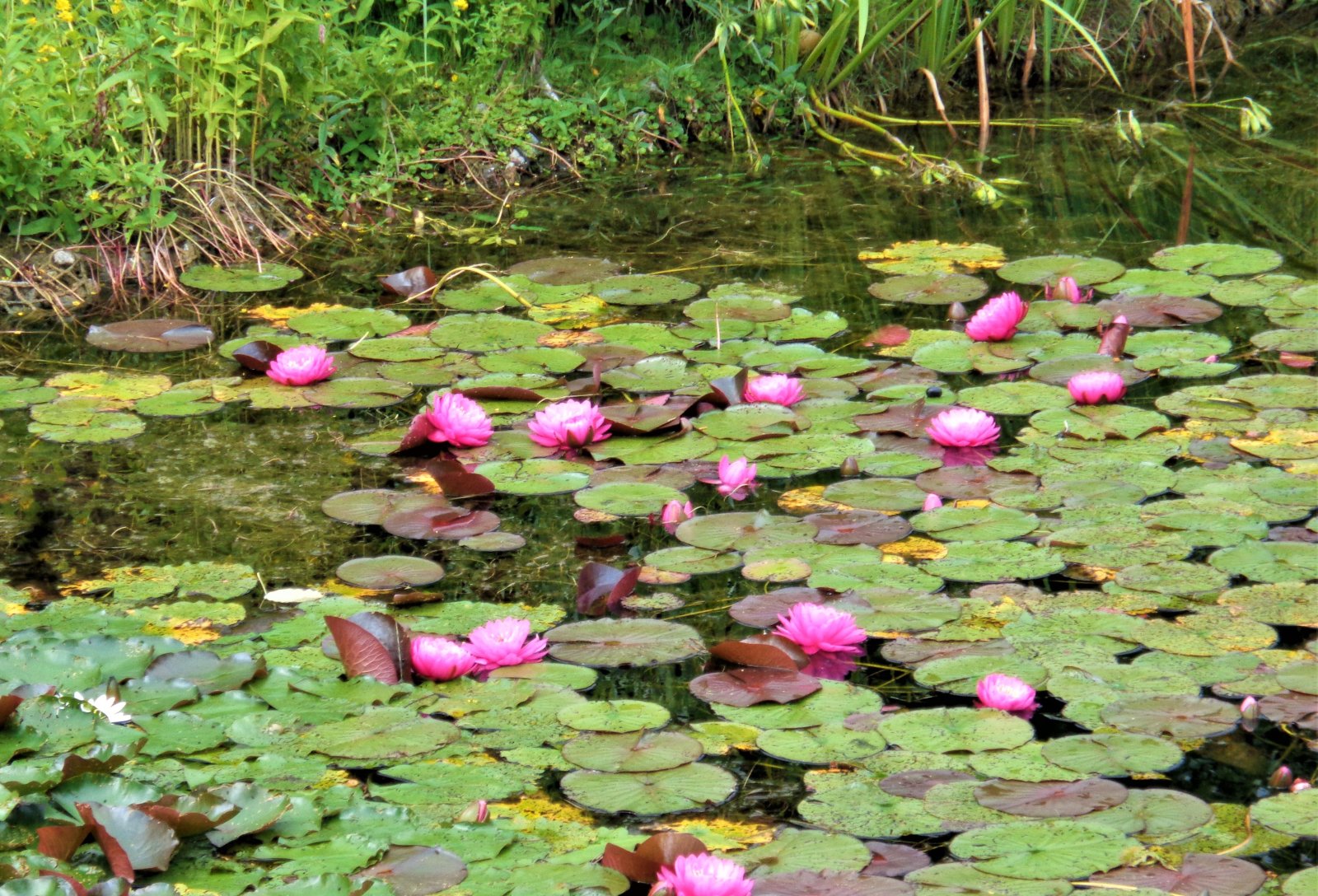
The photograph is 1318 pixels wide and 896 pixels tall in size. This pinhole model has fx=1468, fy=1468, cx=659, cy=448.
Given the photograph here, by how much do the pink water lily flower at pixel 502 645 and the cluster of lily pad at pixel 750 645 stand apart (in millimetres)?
28

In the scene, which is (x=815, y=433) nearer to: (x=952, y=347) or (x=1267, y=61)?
(x=952, y=347)

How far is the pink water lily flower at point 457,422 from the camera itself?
320 cm

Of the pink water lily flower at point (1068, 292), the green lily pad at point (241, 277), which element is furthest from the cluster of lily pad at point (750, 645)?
the green lily pad at point (241, 277)

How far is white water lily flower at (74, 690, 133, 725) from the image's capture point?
2.06 m

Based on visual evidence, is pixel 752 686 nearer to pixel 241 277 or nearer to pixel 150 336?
pixel 150 336

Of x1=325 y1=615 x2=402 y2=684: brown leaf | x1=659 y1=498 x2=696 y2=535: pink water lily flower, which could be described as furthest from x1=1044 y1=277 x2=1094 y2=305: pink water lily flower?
x1=325 y1=615 x2=402 y2=684: brown leaf

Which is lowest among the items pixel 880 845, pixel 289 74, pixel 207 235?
pixel 880 845

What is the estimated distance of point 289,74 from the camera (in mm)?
4688

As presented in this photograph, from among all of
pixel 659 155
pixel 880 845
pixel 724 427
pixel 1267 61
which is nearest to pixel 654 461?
pixel 724 427

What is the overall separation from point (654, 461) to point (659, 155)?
2.96 metres

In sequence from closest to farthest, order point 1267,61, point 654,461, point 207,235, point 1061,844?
point 1061,844 < point 654,461 < point 207,235 < point 1267,61

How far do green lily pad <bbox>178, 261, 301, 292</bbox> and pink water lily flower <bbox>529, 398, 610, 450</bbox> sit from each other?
151 cm

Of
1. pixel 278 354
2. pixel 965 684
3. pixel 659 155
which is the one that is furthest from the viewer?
pixel 659 155

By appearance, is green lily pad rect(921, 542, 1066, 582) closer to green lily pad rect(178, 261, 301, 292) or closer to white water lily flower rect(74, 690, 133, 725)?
white water lily flower rect(74, 690, 133, 725)
